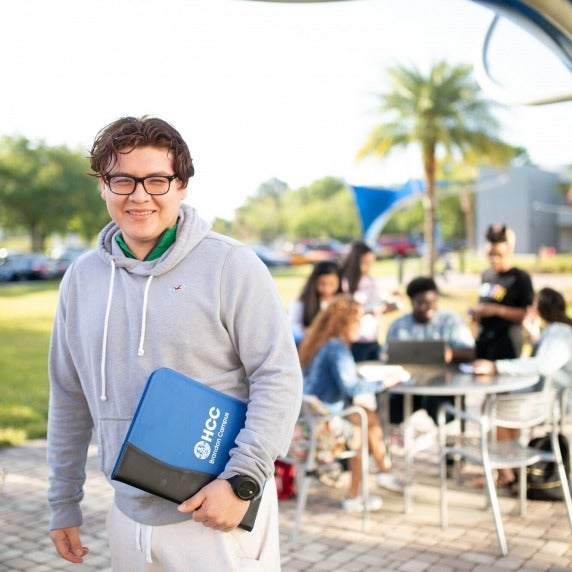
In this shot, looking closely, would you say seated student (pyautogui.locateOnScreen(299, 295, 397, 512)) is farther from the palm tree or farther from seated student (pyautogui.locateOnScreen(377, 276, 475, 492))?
the palm tree

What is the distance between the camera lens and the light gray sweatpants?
1912mm

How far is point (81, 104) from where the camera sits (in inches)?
1407

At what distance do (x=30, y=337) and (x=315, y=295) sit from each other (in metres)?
13.4

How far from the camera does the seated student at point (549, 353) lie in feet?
17.5

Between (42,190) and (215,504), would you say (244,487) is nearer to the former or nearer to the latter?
(215,504)

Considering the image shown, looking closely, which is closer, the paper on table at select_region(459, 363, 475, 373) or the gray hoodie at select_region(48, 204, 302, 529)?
the gray hoodie at select_region(48, 204, 302, 529)

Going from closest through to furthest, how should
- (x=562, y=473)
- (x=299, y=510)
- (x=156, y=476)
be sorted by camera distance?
(x=156, y=476) → (x=299, y=510) → (x=562, y=473)

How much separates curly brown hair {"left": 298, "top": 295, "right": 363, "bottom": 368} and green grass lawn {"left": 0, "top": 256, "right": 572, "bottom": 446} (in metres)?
3.54

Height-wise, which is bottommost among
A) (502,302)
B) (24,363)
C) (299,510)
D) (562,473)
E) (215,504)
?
(24,363)

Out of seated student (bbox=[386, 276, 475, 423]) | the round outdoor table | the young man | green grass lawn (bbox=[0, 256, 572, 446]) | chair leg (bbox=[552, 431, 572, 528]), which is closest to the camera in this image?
the young man

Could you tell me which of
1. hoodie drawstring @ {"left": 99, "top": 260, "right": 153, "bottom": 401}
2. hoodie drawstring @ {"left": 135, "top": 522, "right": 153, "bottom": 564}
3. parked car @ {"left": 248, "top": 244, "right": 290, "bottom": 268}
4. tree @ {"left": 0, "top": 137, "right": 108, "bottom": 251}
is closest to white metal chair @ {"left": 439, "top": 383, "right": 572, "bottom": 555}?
hoodie drawstring @ {"left": 135, "top": 522, "right": 153, "bottom": 564}

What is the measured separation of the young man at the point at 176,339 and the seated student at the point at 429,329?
13.5 feet

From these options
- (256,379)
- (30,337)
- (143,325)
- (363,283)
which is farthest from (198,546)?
(30,337)

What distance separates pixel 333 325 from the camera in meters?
5.34
